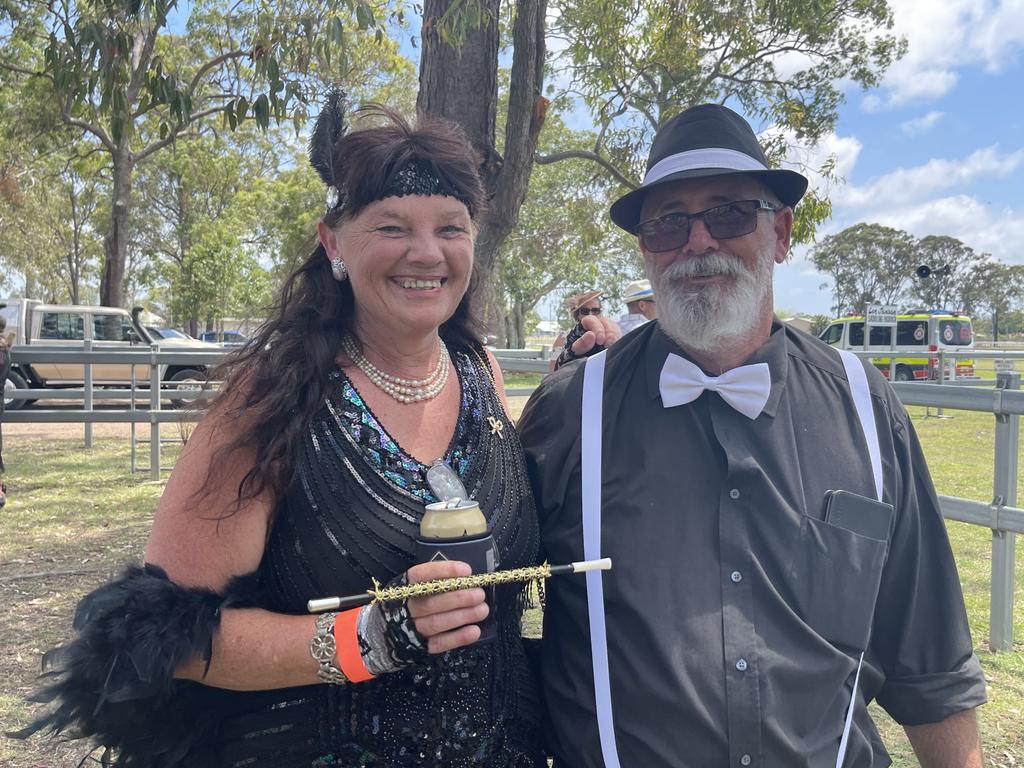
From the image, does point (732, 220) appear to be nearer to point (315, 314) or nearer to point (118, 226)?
point (315, 314)

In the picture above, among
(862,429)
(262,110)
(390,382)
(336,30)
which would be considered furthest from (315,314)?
(262,110)

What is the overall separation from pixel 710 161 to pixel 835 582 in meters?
1.01

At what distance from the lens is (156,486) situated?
312 inches

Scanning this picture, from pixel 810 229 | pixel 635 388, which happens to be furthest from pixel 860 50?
pixel 635 388

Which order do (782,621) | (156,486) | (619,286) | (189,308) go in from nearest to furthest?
(782,621) → (156,486) → (189,308) → (619,286)

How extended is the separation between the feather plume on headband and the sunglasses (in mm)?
801

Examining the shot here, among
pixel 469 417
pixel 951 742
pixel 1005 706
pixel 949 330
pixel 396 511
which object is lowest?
pixel 1005 706

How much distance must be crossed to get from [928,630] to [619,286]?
1456 inches

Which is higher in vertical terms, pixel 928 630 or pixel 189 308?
pixel 189 308

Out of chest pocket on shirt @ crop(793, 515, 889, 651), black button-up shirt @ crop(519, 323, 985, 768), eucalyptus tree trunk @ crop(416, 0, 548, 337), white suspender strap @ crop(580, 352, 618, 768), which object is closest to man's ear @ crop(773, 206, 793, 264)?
black button-up shirt @ crop(519, 323, 985, 768)

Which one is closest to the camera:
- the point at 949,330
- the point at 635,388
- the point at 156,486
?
the point at 635,388

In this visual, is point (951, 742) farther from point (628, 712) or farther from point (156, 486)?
point (156, 486)

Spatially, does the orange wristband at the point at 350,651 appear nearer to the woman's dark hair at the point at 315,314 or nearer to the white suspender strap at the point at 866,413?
the woman's dark hair at the point at 315,314

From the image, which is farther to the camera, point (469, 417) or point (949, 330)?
point (949, 330)
